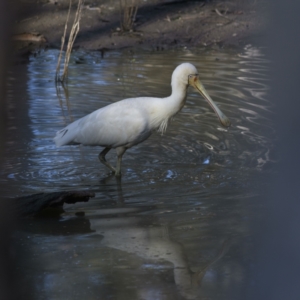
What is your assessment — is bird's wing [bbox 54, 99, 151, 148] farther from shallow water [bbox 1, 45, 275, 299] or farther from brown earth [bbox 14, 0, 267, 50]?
brown earth [bbox 14, 0, 267, 50]

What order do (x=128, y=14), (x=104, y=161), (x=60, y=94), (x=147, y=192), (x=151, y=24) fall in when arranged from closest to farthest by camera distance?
(x=147, y=192) < (x=104, y=161) < (x=60, y=94) < (x=128, y=14) < (x=151, y=24)

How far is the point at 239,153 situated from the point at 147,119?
1.45 metres

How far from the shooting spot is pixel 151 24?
55.6ft

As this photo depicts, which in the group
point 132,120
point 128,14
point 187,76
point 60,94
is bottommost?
point 60,94

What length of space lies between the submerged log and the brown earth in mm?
10403

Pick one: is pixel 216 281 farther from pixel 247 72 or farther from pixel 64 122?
pixel 247 72

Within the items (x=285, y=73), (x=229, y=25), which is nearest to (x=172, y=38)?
(x=229, y=25)

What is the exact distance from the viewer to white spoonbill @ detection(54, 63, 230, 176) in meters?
6.66

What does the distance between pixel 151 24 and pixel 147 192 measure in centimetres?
1144

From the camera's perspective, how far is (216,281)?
404 centimetres

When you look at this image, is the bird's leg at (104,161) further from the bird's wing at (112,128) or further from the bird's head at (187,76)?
the bird's head at (187,76)

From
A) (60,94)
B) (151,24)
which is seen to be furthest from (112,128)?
(151,24)

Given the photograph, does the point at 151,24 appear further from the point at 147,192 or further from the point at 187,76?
the point at 147,192

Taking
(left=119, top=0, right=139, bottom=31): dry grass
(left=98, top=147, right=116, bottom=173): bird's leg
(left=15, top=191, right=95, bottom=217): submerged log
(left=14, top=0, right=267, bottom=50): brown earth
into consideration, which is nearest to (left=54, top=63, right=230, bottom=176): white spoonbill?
(left=98, top=147, right=116, bottom=173): bird's leg
